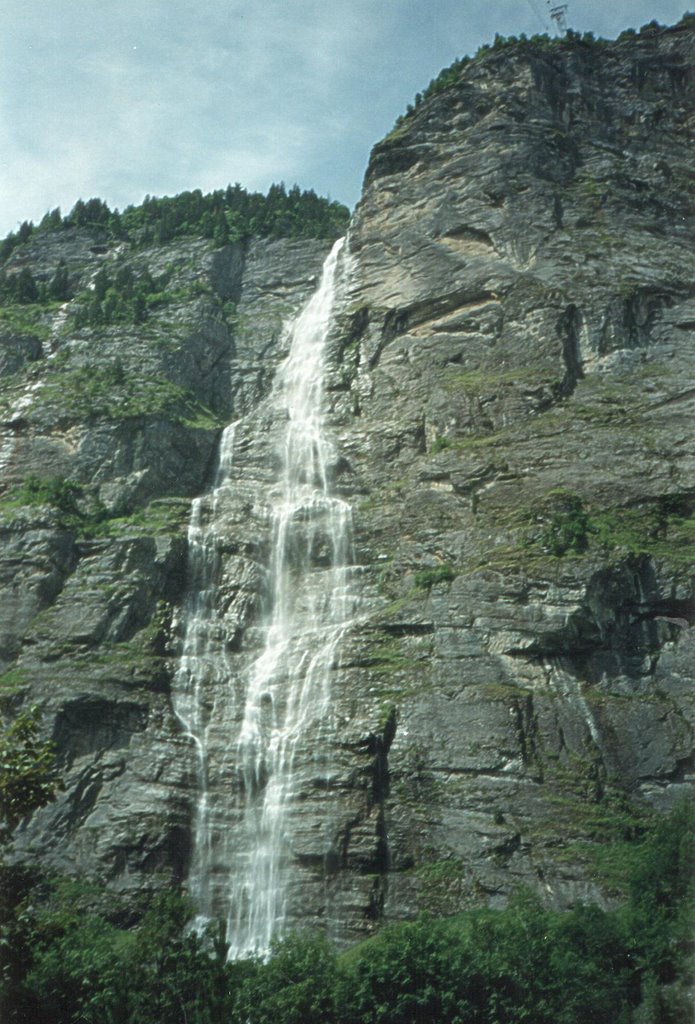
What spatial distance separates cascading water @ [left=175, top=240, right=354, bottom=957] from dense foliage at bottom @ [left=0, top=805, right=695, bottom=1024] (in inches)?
207

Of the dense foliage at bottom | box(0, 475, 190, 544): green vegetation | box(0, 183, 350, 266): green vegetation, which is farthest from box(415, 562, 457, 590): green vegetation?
box(0, 183, 350, 266): green vegetation

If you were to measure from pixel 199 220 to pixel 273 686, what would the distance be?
46.6 meters

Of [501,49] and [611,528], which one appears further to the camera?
[501,49]

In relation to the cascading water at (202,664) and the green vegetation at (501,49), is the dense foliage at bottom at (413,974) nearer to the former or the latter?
Result: the cascading water at (202,664)

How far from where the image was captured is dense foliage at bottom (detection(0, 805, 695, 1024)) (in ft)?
81.5

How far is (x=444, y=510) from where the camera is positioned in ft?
135

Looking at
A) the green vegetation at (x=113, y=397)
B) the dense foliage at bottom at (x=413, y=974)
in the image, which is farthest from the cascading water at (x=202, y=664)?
the dense foliage at bottom at (x=413, y=974)

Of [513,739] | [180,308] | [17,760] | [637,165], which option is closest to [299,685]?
[513,739]

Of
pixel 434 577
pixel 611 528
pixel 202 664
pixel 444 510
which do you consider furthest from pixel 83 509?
pixel 611 528

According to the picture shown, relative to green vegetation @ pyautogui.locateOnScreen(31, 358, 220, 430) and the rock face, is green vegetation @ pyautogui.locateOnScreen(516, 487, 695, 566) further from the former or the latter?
green vegetation @ pyautogui.locateOnScreen(31, 358, 220, 430)

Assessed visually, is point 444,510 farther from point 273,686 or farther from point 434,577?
point 273,686

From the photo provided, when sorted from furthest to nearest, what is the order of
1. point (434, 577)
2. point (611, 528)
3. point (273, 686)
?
point (611, 528) → point (434, 577) → point (273, 686)

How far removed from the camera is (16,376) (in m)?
54.8

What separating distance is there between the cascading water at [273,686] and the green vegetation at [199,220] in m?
25.1
